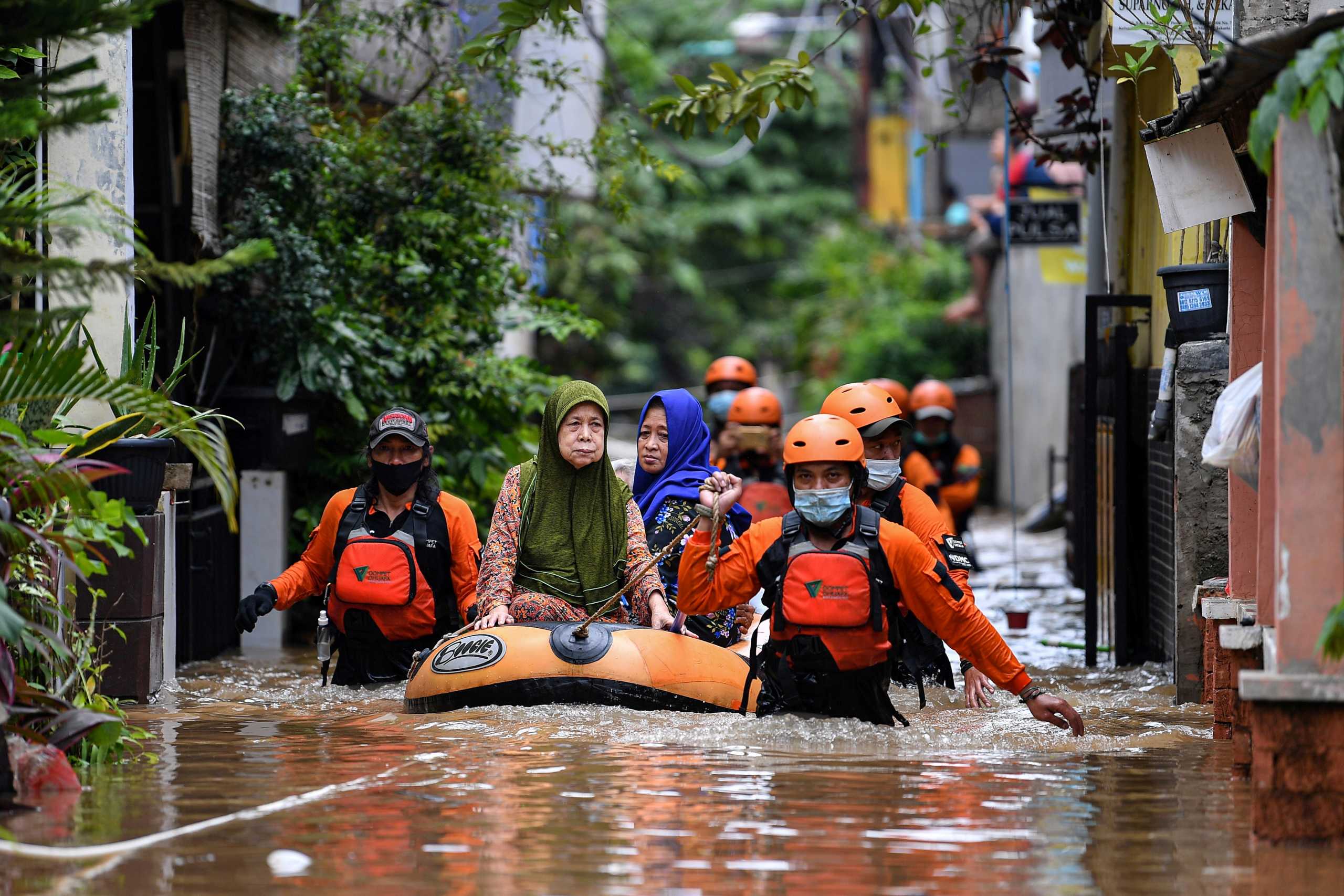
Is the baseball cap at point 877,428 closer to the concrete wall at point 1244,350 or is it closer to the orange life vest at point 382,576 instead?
the concrete wall at point 1244,350

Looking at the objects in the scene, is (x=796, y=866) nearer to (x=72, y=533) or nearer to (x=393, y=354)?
(x=72, y=533)

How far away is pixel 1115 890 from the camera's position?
5.11 metres

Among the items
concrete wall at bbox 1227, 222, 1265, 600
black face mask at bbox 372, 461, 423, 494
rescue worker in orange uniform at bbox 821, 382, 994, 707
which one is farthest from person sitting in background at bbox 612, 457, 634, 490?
concrete wall at bbox 1227, 222, 1265, 600

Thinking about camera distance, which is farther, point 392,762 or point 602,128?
point 602,128

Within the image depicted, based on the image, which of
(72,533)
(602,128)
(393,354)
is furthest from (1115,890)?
(602,128)

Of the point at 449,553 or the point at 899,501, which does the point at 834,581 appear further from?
the point at 449,553

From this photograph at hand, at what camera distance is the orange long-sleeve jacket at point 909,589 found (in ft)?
23.1

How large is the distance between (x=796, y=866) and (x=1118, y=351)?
629cm

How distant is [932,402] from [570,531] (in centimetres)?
884

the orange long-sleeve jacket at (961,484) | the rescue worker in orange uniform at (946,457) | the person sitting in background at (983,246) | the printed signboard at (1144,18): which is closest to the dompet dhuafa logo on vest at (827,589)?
the printed signboard at (1144,18)

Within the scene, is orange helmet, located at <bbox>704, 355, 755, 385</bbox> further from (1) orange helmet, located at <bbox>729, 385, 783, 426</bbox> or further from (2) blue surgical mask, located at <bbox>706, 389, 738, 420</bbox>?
(1) orange helmet, located at <bbox>729, 385, 783, 426</bbox>

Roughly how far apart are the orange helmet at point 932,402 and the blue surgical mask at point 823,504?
32.1ft

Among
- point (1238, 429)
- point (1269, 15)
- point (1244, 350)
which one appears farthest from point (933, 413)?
point (1238, 429)

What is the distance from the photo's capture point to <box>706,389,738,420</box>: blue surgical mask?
45.5 ft
